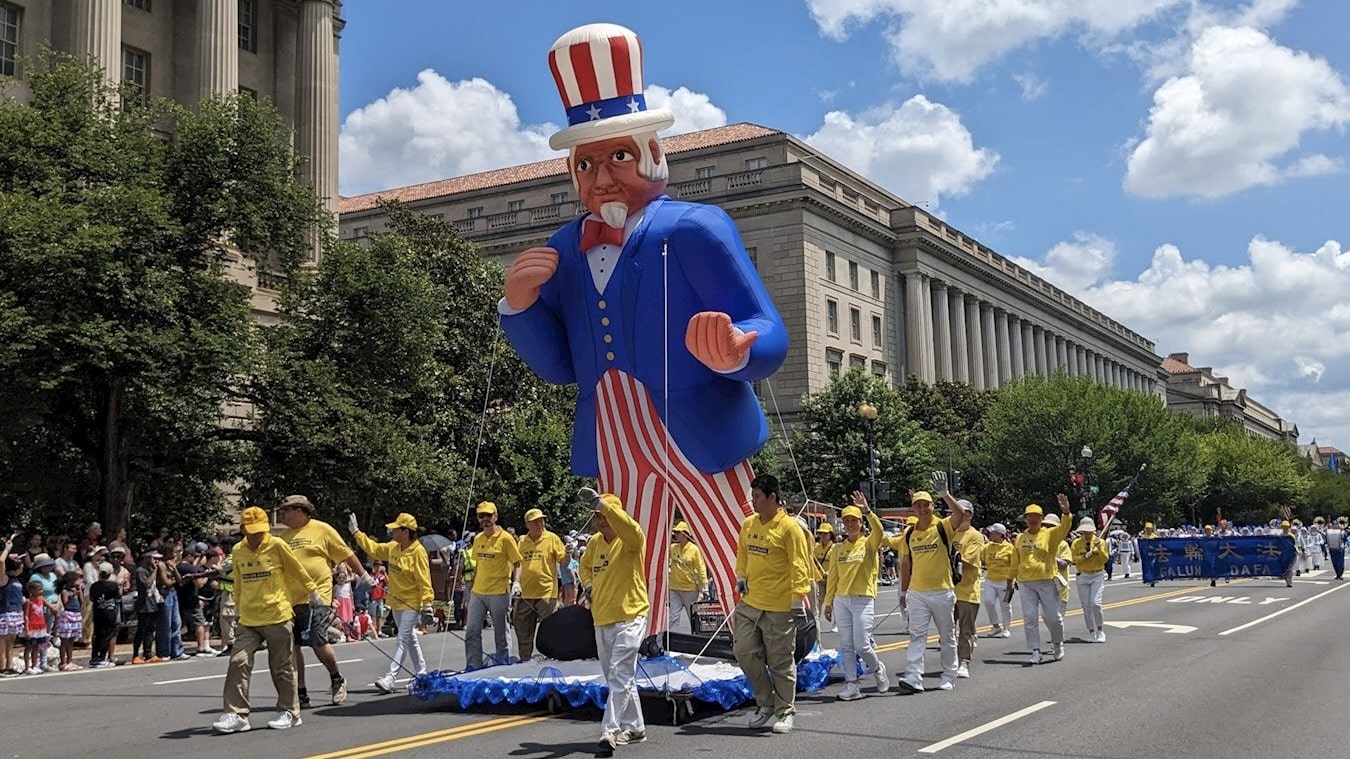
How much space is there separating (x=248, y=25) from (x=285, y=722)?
34.7 m

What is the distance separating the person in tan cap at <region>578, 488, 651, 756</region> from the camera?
859 centimetres

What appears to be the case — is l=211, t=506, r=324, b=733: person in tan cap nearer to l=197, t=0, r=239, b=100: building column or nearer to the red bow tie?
the red bow tie

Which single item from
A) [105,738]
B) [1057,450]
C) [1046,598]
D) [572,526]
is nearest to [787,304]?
[1057,450]

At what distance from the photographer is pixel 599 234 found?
11.2 m

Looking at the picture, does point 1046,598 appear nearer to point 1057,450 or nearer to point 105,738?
point 105,738

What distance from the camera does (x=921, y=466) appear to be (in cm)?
4784

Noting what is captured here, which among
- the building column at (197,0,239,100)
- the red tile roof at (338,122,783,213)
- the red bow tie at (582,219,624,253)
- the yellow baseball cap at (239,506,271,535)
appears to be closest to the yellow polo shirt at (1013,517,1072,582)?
the red bow tie at (582,219,624,253)

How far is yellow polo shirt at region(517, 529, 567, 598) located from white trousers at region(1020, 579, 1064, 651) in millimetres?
5646

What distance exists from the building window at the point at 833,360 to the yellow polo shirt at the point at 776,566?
52.7 meters

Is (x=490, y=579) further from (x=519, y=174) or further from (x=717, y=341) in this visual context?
(x=519, y=174)

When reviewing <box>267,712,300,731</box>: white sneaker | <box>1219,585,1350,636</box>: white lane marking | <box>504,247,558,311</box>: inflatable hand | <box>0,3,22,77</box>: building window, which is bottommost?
<box>1219,585,1350,636</box>: white lane marking

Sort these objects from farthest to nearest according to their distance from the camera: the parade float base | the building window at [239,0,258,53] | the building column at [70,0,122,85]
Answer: the building window at [239,0,258,53]
the building column at [70,0,122,85]
the parade float base

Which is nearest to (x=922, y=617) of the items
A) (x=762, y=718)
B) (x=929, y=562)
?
(x=929, y=562)

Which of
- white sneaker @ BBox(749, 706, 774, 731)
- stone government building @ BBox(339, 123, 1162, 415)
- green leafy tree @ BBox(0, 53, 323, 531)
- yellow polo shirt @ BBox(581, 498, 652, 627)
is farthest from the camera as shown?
stone government building @ BBox(339, 123, 1162, 415)
